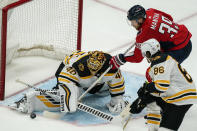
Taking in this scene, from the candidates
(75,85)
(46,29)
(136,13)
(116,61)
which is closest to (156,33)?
(136,13)

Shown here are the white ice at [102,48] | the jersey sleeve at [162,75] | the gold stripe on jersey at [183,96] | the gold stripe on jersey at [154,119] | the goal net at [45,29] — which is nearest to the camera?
the jersey sleeve at [162,75]

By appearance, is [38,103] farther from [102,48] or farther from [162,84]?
[102,48]

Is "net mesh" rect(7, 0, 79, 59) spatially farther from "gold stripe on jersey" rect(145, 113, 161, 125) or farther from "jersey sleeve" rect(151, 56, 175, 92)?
"jersey sleeve" rect(151, 56, 175, 92)

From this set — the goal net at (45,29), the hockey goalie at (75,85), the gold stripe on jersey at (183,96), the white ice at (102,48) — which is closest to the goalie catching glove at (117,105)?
the hockey goalie at (75,85)

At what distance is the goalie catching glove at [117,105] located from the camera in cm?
413

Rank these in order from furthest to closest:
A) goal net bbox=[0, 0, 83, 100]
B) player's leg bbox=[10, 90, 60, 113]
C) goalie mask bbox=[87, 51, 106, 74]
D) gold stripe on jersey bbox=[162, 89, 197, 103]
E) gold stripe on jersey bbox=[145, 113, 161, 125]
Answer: goal net bbox=[0, 0, 83, 100]
player's leg bbox=[10, 90, 60, 113]
goalie mask bbox=[87, 51, 106, 74]
gold stripe on jersey bbox=[145, 113, 161, 125]
gold stripe on jersey bbox=[162, 89, 197, 103]

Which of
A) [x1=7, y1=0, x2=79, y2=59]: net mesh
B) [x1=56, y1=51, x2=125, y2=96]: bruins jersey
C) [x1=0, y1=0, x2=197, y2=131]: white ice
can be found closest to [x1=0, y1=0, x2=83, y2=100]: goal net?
[x1=7, y1=0, x2=79, y2=59]: net mesh

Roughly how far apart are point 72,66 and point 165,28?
84 centimetres

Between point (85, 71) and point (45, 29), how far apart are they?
1.34m

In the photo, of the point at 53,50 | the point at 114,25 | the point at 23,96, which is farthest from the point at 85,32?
the point at 23,96

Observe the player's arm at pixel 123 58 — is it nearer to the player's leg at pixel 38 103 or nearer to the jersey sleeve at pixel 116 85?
the jersey sleeve at pixel 116 85

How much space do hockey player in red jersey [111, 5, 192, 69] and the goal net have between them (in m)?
1.04

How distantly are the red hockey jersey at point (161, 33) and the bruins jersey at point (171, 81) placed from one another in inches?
17.2

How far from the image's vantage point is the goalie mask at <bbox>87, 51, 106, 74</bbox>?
388 cm
